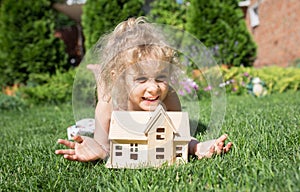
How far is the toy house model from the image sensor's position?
56.0 inches

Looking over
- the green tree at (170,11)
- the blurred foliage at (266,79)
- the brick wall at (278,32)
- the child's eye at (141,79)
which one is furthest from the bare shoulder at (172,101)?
the brick wall at (278,32)

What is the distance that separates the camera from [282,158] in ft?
4.31

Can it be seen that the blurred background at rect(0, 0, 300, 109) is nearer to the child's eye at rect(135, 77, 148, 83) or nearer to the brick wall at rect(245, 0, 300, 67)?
the brick wall at rect(245, 0, 300, 67)

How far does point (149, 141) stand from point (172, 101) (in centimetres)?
50

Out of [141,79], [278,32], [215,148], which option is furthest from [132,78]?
[278,32]

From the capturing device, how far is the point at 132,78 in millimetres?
1604

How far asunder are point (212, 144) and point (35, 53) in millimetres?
6219

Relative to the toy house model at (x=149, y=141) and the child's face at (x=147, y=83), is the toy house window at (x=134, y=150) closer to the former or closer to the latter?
the toy house model at (x=149, y=141)

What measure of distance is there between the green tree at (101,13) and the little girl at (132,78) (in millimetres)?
5017

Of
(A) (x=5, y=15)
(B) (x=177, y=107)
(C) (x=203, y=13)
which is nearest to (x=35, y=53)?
(A) (x=5, y=15)

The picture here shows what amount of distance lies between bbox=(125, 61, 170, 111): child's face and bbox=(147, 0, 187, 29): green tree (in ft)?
20.9

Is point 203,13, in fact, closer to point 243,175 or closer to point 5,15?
point 5,15

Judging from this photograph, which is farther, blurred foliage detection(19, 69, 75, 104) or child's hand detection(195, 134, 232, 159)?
blurred foliage detection(19, 69, 75, 104)

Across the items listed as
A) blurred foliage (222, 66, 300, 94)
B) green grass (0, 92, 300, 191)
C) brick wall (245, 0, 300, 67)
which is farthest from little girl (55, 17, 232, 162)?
brick wall (245, 0, 300, 67)
